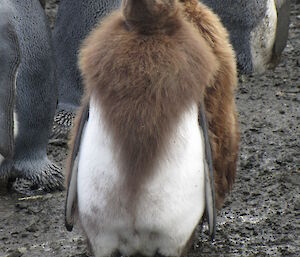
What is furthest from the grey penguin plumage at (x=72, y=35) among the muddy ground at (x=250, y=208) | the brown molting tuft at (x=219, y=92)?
the brown molting tuft at (x=219, y=92)

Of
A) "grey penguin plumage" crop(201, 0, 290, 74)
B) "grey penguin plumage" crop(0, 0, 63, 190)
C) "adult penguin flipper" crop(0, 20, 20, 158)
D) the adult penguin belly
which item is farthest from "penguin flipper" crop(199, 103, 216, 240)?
"grey penguin plumage" crop(201, 0, 290, 74)

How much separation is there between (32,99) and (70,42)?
2.39 feet

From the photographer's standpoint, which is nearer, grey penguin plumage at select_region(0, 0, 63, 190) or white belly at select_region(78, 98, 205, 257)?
white belly at select_region(78, 98, 205, 257)

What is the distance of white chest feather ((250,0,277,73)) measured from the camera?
522 centimetres

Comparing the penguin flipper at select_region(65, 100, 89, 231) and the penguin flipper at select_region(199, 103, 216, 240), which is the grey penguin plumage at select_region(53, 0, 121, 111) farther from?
the penguin flipper at select_region(199, 103, 216, 240)

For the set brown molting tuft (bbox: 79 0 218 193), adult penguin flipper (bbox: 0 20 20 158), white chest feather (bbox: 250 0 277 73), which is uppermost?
brown molting tuft (bbox: 79 0 218 193)

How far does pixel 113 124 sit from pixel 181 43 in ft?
1.04

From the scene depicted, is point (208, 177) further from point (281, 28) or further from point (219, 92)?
point (281, 28)

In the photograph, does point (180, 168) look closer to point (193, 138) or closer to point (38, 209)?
point (193, 138)

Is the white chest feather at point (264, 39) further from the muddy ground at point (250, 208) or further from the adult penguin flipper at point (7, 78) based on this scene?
the adult penguin flipper at point (7, 78)

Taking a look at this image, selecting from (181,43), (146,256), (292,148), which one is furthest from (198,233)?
(292,148)

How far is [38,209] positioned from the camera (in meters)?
3.58

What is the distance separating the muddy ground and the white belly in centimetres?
42

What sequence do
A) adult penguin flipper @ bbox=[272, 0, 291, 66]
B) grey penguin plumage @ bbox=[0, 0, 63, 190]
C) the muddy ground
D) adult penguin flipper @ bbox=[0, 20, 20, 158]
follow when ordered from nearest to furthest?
1. the muddy ground
2. adult penguin flipper @ bbox=[0, 20, 20, 158]
3. grey penguin plumage @ bbox=[0, 0, 63, 190]
4. adult penguin flipper @ bbox=[272, 0, 291, 66]
